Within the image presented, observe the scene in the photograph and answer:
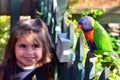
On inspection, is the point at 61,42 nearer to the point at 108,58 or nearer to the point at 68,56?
the point at 68,56

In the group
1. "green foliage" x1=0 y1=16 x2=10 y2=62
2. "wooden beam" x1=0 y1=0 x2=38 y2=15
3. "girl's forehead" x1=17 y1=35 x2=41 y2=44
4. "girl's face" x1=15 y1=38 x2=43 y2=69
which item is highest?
"wooden beam" x1=0 y1=0 x2=38 y2=15

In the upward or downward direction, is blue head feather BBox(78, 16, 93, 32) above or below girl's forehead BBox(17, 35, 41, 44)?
below

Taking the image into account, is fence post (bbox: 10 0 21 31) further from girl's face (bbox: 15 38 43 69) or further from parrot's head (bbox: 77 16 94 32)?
girl's face (bbox: 15 38 43 69)

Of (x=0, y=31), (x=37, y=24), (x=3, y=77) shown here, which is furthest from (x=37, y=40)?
(x=0, y=31)

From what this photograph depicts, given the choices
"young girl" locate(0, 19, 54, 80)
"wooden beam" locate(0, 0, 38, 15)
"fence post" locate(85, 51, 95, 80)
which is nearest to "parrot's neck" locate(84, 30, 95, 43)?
"wooden beam" locate(0, 0, 38, 15)

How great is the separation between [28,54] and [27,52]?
15 millimetres

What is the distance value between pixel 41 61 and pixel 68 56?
54 centimetres

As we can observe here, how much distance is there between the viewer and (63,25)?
2359 mm

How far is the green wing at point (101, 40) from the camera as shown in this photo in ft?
10.2

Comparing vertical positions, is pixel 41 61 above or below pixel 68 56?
below

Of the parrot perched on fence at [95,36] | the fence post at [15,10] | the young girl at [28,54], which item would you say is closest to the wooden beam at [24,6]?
the fence post at [15,10]

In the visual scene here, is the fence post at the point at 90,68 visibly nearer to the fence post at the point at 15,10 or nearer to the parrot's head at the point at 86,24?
the parrot's head at the point at 86,24

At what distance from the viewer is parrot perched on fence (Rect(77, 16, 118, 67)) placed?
3126 millimetres

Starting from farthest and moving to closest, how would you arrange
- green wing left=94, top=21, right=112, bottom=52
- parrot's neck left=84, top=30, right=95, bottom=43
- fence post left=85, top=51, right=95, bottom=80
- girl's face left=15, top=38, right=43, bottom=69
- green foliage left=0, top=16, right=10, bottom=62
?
green foliage left=0, top=16, right=10, bottom=62 → parrot's neck left=84, top=30, right=95, bottom=43 → green wing left=94, top=21, right=112, bottom=52 → girl's face left=15, top=38, right=43, bottom=69 → fence post left=85, top=51, right=95, bottom=80
